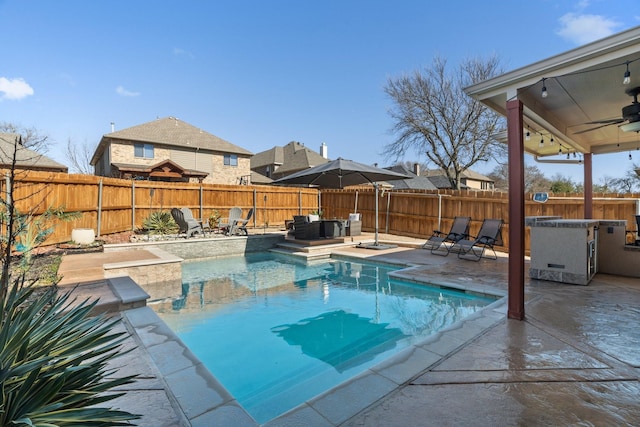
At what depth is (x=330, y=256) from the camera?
390 inches

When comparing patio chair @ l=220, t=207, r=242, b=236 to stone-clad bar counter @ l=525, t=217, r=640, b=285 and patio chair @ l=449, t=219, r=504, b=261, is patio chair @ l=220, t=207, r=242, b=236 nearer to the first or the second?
patio chair @ l=449, t=219, r=504, b=261

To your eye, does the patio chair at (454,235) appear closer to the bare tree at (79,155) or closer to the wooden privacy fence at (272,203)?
the wooden privacy fence at (272,203)

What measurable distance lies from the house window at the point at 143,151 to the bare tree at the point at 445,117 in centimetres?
1656

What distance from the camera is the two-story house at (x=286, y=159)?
3238 cm

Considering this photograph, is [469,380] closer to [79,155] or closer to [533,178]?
[79,155]

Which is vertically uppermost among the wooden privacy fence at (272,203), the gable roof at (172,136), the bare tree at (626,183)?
the gable roof at (172,136)

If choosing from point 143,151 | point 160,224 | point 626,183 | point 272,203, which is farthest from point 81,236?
point 626,183

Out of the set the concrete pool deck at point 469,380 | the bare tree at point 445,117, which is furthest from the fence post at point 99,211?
the bare tree at point 445,117

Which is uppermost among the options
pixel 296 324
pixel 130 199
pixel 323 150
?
pixel 323 150

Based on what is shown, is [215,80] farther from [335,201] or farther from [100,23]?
[335,201]

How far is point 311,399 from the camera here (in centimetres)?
236

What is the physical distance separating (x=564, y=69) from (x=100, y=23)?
1245 cm

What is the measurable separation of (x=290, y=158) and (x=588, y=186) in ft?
93.6

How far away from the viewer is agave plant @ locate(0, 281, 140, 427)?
1.21 m
